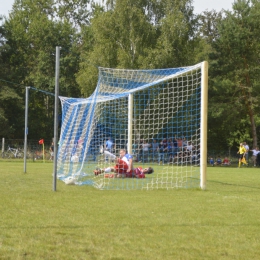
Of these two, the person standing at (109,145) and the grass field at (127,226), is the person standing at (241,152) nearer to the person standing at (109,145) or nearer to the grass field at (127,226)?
the person standing at (109,145)

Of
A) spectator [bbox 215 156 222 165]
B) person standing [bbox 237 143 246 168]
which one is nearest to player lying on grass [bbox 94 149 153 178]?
person standing [bbox 237 143 246 168]

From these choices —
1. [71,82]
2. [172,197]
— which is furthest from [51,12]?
[172,197]

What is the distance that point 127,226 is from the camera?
24.8 feet

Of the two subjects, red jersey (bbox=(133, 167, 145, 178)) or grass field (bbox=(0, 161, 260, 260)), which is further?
red jersey (bbox=(133, 167, 145, 178))

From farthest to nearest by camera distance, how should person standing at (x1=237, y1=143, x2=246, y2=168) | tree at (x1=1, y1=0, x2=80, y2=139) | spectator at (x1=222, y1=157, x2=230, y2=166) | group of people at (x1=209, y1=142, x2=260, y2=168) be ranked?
tree at (x1=1, y1=0, x2=80, y2=139) → spectator at (x1=222, y1=157, x2=230, y2=166) → group of people at (x1=209, y1=142, x2=260, y2=168) → person standing at (x1=237, y1=143, x2=246, y2=168)

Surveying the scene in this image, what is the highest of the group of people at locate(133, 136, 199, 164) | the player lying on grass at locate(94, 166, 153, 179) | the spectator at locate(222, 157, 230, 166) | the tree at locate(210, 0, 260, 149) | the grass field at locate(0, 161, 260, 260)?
the tree at locate(210, 0, 260, 149)

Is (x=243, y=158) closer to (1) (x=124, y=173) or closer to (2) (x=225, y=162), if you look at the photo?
(2) (x=225, y=162)

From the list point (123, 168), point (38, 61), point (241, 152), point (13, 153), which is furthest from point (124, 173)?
point (38, 61)

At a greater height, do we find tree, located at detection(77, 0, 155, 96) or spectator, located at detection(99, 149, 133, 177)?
tree, located at detection(77, 0, 155, 96)

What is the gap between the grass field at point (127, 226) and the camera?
5.93m

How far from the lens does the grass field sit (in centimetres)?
593

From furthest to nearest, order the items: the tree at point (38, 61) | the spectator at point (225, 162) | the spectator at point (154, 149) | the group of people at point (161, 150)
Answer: the tree at point (38, 61), the spectator at point (225, 162), the spectator at point (154, 149), the group of people at point (161, 150)

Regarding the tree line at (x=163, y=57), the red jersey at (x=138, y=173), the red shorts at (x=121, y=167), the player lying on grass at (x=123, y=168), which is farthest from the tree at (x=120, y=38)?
the red shorts at (x=121, y=167)

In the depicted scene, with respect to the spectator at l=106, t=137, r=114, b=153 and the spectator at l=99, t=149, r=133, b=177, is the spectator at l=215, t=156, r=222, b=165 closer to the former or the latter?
the spectator at l=106, t=137, r=114, b=153
